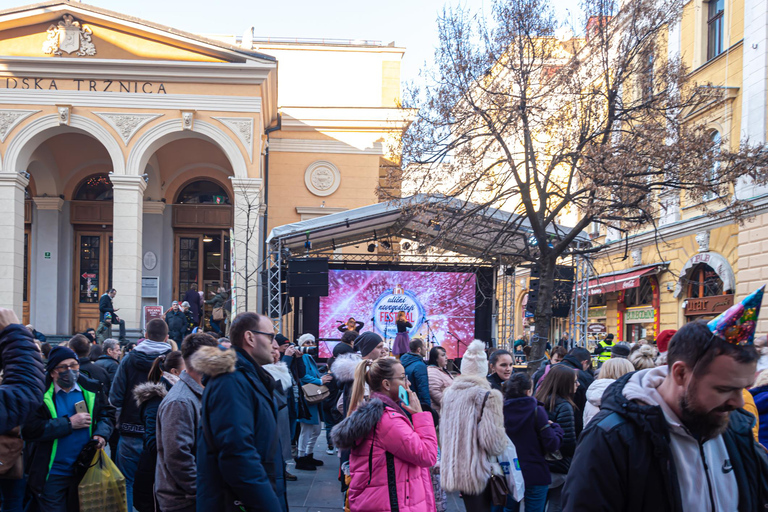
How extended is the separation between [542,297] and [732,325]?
1245 cm

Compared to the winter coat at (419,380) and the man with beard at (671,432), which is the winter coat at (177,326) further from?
the man with beard at (671,432)

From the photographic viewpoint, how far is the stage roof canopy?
15297 mm

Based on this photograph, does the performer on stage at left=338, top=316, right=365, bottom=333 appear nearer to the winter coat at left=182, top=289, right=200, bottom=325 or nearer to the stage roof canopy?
the stage roof canopy

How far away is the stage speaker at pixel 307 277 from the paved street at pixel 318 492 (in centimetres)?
932

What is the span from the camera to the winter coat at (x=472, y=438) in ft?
16.1

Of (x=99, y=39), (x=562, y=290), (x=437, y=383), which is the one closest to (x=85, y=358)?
(x=437, y=383)

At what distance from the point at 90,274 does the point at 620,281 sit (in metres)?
20.3

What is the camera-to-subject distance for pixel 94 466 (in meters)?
4.91

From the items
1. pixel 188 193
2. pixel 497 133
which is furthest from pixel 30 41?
pixel 497 133

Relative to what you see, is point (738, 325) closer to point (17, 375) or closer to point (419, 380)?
point (17, 375)

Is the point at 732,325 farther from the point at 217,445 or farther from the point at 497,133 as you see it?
the point at 497,133

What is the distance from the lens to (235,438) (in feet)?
10.5

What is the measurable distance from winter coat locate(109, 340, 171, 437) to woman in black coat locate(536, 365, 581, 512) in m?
3.65

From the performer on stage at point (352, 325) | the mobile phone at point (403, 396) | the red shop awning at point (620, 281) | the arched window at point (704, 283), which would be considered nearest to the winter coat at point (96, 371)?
the mobile phone at point (403, 396)
